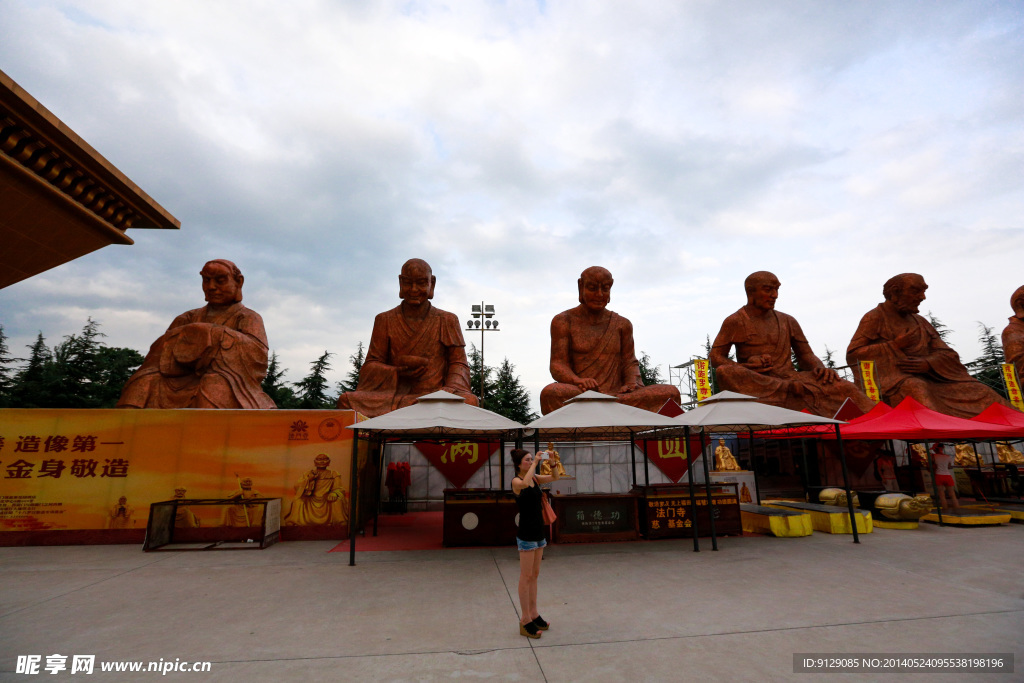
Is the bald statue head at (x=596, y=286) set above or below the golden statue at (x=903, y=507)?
above

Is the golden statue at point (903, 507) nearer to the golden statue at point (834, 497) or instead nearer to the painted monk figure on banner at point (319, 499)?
the golden statue at point (834, 497)

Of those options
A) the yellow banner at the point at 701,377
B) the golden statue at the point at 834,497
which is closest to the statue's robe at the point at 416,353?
the golden statue at the point at 834,497

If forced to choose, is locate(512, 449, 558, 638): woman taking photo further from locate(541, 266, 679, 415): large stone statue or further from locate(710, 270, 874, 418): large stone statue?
locate(710, 270, 874, 418): large stone statue

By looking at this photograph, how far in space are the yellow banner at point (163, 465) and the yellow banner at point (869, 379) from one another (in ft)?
42.7

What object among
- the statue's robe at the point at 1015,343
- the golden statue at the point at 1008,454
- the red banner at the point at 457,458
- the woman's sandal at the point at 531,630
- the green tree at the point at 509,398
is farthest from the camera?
the green tree at the point at 509,398

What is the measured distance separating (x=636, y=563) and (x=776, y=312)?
32.9ft

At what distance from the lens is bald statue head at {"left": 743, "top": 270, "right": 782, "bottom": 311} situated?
12.7 meters

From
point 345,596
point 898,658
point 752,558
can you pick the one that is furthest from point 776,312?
point 345,596

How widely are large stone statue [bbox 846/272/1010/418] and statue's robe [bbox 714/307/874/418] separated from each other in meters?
1.96

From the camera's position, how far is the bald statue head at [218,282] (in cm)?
1118

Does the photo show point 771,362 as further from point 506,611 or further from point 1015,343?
point 506,611

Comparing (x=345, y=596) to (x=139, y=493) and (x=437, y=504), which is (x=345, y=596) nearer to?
(x=139, y=493)

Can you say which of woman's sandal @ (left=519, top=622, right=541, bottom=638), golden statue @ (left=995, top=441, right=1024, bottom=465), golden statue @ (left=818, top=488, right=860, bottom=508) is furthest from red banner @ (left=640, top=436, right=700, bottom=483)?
golden statue @ (left=995, top=441, right=1024, bottom=465)

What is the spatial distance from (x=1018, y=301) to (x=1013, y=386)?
2867 mm
